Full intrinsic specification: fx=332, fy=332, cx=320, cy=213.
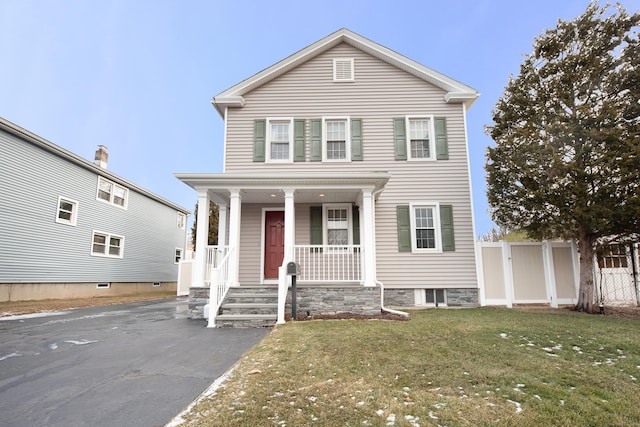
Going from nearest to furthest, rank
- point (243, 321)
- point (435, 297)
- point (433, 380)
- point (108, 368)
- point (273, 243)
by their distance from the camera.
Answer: point (433, 380)
point (108, 368)
point (243, 321)
point (435, 297)
point (273, 243)

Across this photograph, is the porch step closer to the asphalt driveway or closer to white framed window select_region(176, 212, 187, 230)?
the asphalt driveway

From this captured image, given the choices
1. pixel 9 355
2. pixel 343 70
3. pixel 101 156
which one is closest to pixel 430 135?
pixel 343 70

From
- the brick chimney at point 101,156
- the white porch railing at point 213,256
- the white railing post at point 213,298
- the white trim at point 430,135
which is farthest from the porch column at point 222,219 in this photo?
the brick chimney at point 101,156

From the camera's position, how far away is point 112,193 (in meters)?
15.7

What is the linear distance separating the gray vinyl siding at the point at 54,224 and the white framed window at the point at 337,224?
10591 millimetres

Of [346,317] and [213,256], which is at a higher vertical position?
[213,256]

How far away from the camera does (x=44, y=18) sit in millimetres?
25469

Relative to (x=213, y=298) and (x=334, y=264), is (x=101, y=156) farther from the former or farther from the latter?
(x=334, y=264)

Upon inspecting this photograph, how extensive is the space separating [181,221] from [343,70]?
51.7ft

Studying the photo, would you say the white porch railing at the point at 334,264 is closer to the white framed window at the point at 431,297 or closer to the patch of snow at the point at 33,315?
the white framed window at the point at 431,297

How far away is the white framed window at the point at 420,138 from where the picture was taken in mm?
9922

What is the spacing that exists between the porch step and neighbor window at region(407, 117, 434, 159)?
19.1 feet

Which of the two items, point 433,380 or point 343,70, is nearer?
point 433,380

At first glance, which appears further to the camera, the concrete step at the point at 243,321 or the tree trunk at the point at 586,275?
the tree trunk at the point at 586,275
